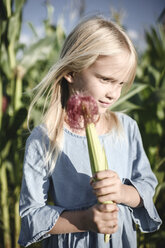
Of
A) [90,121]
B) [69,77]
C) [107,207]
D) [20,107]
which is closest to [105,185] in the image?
[107,207]

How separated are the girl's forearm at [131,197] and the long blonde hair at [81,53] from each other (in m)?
0.24

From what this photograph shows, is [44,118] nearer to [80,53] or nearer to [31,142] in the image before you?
[31,142]

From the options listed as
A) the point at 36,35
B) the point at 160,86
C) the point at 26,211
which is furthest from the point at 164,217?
the point at 36,35

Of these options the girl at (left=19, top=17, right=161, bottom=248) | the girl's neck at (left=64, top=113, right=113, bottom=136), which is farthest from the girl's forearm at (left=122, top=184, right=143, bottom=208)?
the girl's neck at (left=64, top=113, right=113, bottom=136)

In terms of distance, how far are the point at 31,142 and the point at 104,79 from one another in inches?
12.4

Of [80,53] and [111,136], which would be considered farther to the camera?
[111,136]

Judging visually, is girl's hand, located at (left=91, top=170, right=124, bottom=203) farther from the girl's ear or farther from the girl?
the girl's ear

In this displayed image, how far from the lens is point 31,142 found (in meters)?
0.73

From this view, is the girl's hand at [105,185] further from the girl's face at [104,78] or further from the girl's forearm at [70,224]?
the girl's face at [104,78]

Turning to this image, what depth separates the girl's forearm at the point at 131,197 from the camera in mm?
660

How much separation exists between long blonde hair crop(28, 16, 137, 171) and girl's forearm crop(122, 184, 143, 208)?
0.24 meters

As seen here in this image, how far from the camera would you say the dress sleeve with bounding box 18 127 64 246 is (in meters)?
0.66

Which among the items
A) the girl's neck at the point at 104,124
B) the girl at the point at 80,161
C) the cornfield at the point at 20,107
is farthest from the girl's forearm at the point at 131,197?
the cornfield at the point at 20,107

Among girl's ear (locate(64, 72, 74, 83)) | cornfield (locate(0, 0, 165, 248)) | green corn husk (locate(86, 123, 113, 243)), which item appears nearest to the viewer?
green corn husk (locate(86, 123, 113, 243))
